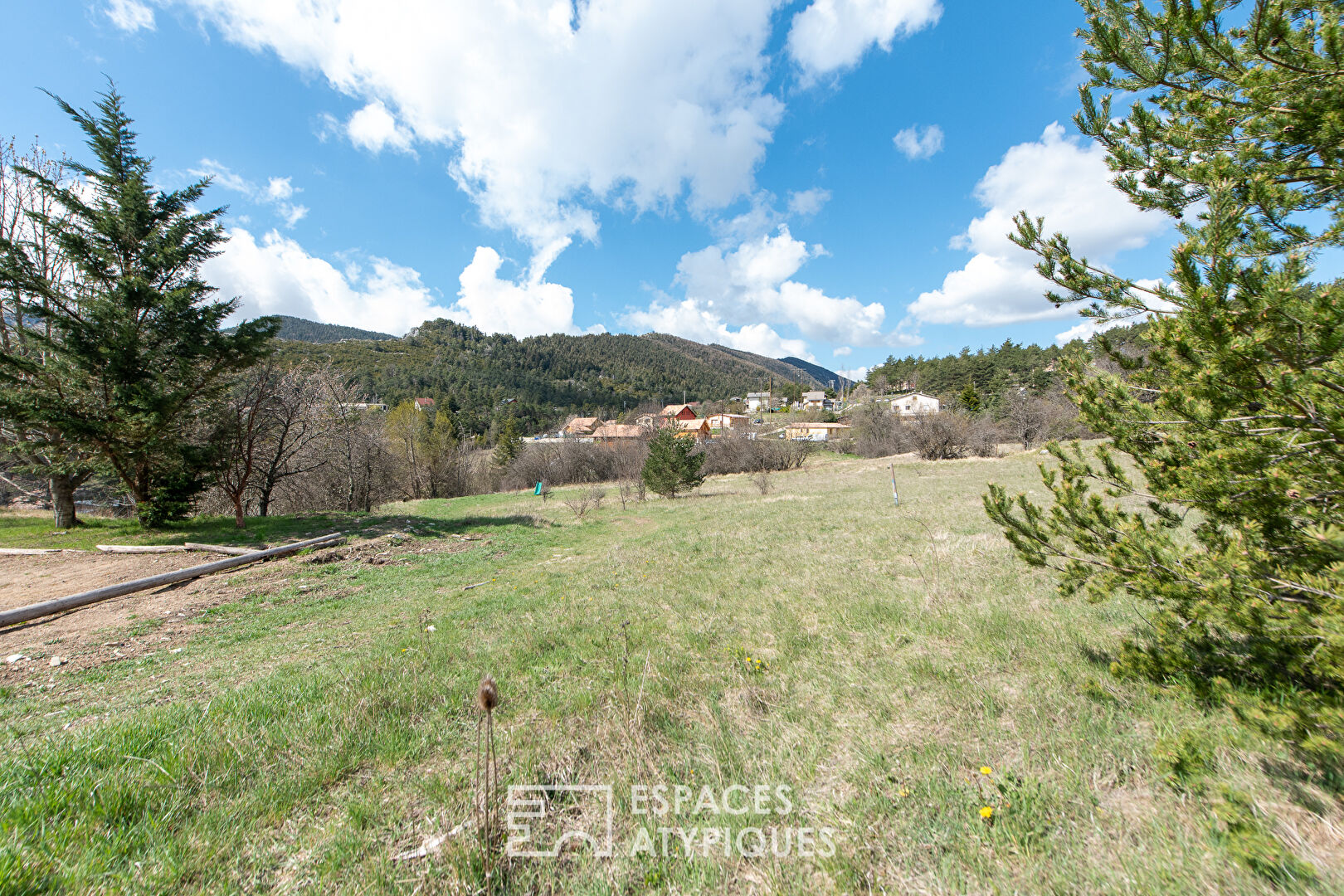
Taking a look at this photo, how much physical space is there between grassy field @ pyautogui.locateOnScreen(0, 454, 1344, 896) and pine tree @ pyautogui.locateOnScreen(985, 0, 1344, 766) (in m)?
0.59

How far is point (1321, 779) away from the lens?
81.4 inches

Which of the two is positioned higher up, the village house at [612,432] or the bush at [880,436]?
the village house at [612,432]

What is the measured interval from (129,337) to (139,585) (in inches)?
316

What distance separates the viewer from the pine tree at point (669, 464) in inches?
957

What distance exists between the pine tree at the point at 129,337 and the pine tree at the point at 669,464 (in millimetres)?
16279

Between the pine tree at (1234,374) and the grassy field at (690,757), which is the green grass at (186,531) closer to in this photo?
the grassy field at (690,757)

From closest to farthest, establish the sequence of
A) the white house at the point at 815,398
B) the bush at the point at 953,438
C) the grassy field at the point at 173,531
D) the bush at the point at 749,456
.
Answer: the grassy field at the point at 173,531 → the bush at the point at 953,438 → the bush at the point at 749,456 → the white house at the point at 815,398

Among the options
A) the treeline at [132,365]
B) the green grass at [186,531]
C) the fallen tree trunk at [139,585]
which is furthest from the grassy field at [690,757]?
the treeline at [132,365]

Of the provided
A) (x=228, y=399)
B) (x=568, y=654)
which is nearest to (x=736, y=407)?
(x=228, y=399)

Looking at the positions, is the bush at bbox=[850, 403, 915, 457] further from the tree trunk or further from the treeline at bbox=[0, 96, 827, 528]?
the tree trunk

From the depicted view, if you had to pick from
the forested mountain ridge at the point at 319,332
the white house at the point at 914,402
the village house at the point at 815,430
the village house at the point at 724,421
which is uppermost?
the forested mountain ridge at the point at 319,332

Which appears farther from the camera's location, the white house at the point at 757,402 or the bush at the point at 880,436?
the white house at the point at 757,402

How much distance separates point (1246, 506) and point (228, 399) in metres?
22.0

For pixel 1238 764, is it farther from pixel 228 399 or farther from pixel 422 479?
pixel 422 479
